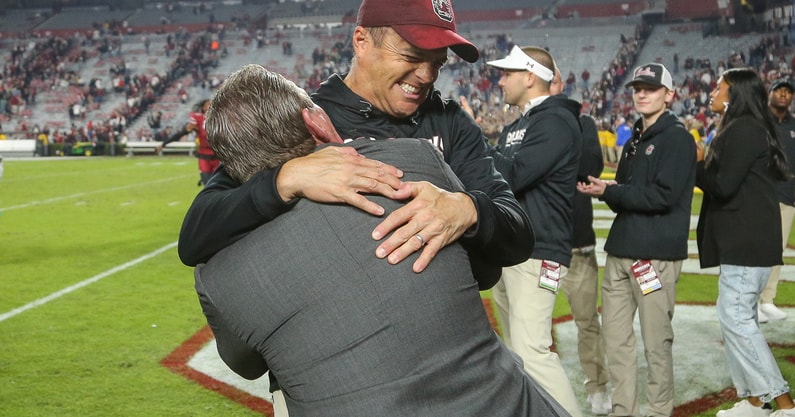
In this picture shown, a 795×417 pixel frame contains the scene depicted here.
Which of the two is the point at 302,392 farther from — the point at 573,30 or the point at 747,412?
the point at 573,30

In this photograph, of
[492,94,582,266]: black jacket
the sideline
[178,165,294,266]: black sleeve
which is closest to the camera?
[178,165,294,266]: black sleeve

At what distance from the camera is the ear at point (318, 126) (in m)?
1.82

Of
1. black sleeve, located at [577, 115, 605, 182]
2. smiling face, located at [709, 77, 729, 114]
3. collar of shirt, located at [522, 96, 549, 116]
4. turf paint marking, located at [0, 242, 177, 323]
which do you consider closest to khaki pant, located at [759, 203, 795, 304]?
black sleeve, located at [577, 115, 605, 182]

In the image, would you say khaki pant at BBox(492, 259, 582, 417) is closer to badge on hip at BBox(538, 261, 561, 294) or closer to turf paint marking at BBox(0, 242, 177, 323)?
badge on hip at BBox(538, 261, 561, 294)

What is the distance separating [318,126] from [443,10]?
0.59 meters

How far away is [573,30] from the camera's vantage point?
49125mm

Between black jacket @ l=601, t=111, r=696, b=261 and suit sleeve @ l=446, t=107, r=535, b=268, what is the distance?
7.90ft

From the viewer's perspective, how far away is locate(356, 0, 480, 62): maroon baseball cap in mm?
2170

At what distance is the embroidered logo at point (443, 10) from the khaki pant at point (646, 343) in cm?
294

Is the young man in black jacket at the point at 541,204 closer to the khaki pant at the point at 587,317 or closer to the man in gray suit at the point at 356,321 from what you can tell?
the khaki pant at the point at 587,317

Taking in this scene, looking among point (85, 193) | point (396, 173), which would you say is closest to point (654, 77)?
point (396, 173)

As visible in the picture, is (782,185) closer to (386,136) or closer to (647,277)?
(647,277)

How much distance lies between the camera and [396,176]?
5.67ft

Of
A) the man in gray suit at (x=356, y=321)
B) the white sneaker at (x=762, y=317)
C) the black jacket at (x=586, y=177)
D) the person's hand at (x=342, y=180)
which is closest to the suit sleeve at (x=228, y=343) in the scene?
the man in gray suit at (x=356, y=321)
